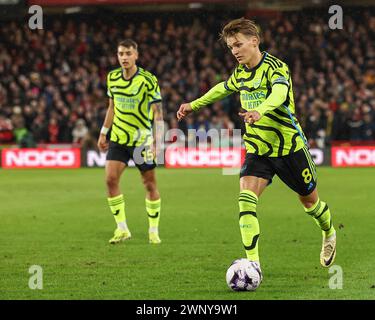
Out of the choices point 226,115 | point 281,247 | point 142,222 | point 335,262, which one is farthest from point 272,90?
point 226,115

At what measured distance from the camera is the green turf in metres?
7.46

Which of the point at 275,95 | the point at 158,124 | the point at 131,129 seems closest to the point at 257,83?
the point at 275,95

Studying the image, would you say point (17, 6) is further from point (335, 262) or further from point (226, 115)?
point (335, 262)

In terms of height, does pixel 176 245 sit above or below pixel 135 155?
below

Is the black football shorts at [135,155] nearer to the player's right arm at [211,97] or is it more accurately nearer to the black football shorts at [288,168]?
the player's right arm at [211,97]

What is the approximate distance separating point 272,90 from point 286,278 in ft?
5.71

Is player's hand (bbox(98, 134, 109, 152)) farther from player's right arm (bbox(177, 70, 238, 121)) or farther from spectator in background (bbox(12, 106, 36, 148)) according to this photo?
spectator in background (bbox(12, 106, 36, 148))

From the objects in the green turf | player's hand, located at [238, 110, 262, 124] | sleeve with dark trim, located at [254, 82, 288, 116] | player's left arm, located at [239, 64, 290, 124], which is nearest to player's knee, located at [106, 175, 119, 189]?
the green turf

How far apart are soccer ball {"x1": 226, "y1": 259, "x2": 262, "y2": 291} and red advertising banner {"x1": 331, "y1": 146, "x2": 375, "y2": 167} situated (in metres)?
17.7

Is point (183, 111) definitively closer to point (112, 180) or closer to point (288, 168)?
point (288, 168)

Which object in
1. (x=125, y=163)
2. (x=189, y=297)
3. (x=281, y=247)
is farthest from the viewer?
(x=125, y=163)

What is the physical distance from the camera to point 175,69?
3009 cm

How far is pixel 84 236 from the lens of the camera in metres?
11.3

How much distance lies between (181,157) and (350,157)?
4734mm
